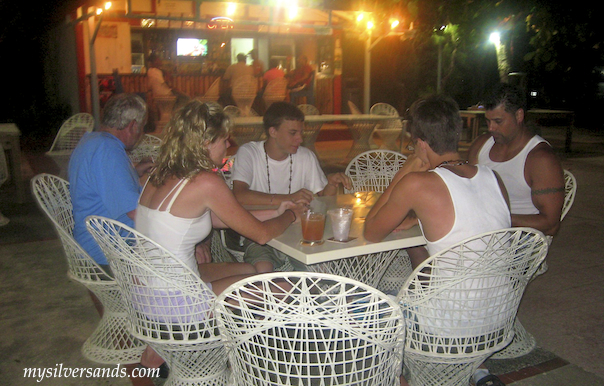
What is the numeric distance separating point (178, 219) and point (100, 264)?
803 millimetres

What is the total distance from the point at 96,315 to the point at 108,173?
1.15 m

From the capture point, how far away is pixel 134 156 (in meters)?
4.17

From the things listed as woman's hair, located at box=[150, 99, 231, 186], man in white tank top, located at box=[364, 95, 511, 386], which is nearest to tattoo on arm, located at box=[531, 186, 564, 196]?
man in white tank top, located at box=[364, 95, 511, 386]

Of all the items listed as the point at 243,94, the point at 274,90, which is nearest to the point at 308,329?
the point at 243,94

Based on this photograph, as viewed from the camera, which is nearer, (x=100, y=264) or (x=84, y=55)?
(x=100, y=264)

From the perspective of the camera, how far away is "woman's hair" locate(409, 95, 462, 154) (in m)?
2.10

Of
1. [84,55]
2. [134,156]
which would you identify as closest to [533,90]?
[84,55]

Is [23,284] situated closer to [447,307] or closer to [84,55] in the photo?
[447,307]

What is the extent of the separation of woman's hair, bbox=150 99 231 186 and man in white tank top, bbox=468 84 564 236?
4.94ft

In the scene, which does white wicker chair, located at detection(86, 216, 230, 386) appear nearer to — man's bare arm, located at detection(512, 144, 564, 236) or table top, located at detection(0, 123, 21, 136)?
man's bare arm, located at detection(512, 144, 564, 236)

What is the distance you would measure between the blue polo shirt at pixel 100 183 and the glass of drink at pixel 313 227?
89cm

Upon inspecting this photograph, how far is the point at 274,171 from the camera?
3.27 meters

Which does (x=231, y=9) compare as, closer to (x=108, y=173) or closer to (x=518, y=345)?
(x=108, y=173)

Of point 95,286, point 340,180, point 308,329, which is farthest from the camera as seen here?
point 340,180
